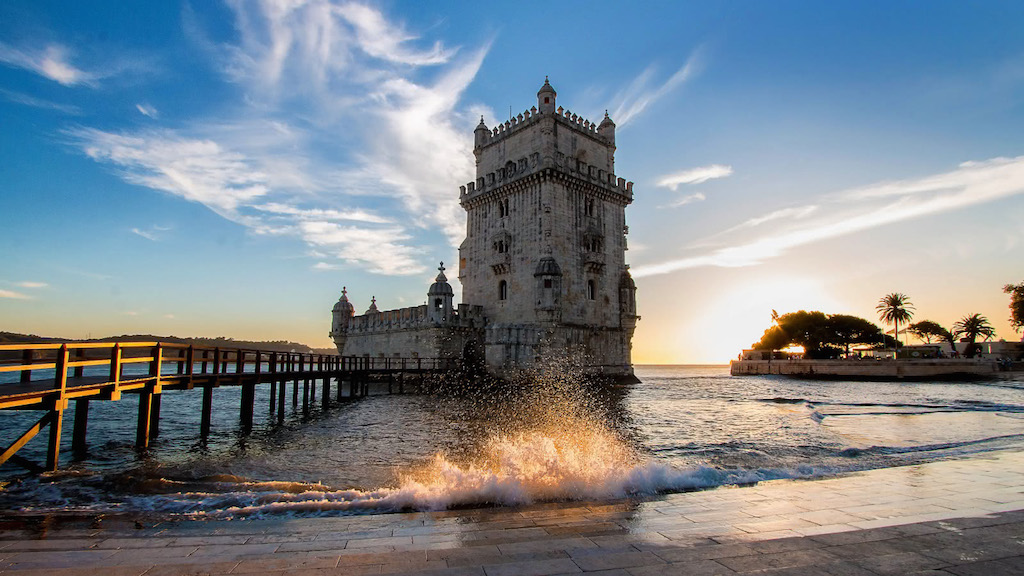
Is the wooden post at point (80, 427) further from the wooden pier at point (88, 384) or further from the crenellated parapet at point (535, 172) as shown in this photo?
the crenellated parapet at point (535, 172)

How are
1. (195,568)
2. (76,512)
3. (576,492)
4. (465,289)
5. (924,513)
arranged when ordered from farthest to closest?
(465,289), (576,492), (76,512), (924,513), (195,568)

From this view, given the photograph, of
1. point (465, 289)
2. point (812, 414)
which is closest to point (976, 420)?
point (812, 414)

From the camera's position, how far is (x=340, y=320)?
160ft

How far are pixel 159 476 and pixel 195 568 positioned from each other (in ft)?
23.3

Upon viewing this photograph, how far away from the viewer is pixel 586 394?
1310 inches

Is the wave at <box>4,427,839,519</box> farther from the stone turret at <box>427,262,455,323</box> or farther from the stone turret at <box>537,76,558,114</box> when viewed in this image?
the stone turret at <box>537,76,558,114</box>

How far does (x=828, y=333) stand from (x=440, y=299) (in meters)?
71.6

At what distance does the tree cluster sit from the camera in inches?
3260

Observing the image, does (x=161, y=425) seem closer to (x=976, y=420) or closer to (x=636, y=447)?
(x=636, y=447)

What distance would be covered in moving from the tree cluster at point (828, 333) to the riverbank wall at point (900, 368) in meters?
7.22

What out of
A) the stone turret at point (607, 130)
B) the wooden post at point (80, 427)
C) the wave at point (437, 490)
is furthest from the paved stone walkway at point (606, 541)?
the stone turret at point (607, 130)

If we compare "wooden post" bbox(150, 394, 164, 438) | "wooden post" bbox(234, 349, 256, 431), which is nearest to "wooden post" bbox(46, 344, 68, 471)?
"wooden post" bbox(150, 394, 164, 438)

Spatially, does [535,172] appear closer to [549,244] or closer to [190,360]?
[549,244]

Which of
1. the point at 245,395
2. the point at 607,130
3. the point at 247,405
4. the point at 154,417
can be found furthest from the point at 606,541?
the point at 607,130
